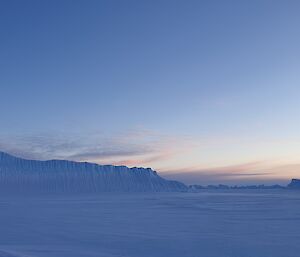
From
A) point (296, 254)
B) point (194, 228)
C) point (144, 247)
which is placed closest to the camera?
point (296, 254)

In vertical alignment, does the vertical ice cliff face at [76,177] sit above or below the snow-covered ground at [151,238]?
above

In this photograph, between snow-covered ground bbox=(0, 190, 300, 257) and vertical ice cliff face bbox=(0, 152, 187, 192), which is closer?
snow-covered ground bbox=(0, 190, 300, 257)

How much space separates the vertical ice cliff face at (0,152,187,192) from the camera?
6919 cm

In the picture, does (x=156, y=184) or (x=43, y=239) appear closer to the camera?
(x=43, y=239)

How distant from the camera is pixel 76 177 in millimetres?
72875

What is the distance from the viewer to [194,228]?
11.6 metres

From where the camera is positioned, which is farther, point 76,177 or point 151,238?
point 76,177

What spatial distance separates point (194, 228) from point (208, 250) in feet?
11.2

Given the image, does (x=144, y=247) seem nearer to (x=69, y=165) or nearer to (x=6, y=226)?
(x=6, y=226)

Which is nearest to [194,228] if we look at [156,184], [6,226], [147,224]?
[147,224]

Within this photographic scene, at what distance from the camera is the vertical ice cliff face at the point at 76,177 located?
69188 mm

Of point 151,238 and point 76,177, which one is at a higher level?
point 76,177

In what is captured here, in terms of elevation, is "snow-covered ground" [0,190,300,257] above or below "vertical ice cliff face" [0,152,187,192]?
below

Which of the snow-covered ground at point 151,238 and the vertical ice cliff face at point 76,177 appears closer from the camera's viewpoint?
the snow-covered ground at point 151,238
